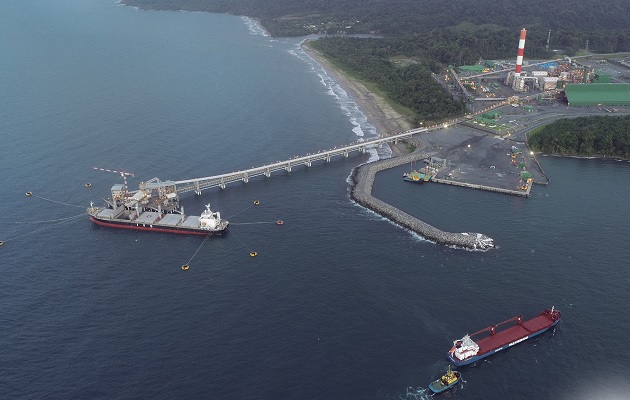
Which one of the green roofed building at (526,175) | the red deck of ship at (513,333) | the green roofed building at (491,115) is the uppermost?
the green roofed building at (491,115)

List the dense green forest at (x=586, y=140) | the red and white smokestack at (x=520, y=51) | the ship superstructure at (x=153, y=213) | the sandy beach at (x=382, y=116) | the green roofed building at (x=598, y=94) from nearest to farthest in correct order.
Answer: the ship superstructure at (x=153, y=213), the dense green forest at (x=586, y=140), the sandy beach at (x=382, y=116), the green roofed building at (x=598, y=94), the red and white smokestack at (x=520, y=51)

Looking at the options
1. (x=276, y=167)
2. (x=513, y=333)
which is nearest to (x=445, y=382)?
(x=513, y=333)

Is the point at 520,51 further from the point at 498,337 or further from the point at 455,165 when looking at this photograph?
the point at 498,337

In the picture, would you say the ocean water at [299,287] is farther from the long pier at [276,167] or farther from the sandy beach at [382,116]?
the sandy beach at [382,116]

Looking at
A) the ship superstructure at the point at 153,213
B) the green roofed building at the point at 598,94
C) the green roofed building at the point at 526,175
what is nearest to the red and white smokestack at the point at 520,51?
the green roofed building at the point at 598,94

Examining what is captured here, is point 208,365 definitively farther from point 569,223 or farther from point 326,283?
point 569,223
